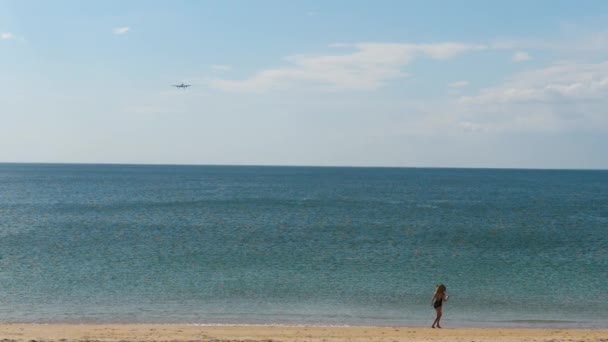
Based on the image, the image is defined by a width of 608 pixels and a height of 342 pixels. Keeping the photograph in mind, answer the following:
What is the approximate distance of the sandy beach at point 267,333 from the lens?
65.5ft

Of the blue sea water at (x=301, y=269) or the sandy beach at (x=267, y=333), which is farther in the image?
the blue sea water at (x=301, y=269)

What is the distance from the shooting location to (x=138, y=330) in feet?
70.9

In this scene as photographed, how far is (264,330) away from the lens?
22.4 metres

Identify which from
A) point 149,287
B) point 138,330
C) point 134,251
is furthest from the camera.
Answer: point 134,251

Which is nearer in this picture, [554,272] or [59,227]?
[554,272]

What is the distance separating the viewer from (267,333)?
21.6 meters

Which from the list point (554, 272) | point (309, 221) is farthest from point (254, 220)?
point (554, 272)

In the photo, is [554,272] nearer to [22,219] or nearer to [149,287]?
[149,287]

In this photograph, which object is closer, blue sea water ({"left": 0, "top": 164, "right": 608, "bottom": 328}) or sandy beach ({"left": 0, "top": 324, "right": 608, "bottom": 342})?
sandy beach ({"left": 0, "top": 324, "right": 608, "bottom": 342})

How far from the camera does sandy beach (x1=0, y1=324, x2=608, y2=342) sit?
65.5ft

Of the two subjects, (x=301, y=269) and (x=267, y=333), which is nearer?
(x=267, y=333)

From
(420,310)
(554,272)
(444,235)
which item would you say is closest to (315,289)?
(420,310)

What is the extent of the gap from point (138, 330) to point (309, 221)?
44.5m

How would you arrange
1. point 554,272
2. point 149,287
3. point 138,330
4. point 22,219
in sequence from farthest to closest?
1. point 22,219
2. point 554,272
3. point 149,287
4. point 138,330
